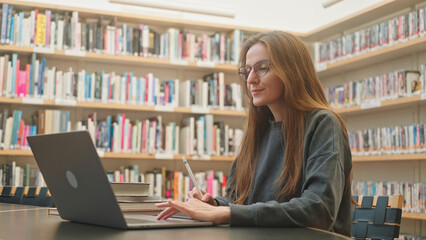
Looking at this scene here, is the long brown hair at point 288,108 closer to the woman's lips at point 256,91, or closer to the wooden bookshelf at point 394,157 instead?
the woman's lips at point 256,91

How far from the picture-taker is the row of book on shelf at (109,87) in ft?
13.7

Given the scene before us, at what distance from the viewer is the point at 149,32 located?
4566 millimetres

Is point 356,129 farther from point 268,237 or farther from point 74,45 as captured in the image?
point 268,237

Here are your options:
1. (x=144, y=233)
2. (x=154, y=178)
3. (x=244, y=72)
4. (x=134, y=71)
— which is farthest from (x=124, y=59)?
(x=144, y=233)

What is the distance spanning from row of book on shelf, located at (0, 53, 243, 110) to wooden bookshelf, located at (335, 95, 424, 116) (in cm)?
97

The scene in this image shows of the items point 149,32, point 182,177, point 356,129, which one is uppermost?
point 149,32

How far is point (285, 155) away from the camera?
1467 mm

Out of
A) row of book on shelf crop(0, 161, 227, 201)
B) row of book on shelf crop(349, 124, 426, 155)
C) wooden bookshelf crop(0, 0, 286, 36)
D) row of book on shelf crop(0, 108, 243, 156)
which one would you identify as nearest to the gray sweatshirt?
row of book on shelf crop(349, 124, 426, 155)

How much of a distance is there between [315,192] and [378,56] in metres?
3.23

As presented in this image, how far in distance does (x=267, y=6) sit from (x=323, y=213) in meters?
4.40

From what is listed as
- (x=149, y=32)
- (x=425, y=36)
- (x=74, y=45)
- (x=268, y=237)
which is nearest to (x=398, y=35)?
(x=425, y=36)

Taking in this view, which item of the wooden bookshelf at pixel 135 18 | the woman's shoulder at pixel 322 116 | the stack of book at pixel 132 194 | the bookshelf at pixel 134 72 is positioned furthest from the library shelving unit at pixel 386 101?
the stack of book at pixel 132 194

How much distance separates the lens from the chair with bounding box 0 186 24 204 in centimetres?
229

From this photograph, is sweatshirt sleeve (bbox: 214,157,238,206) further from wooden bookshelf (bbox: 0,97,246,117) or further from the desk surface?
wooden bookshelf (bbox: 0,97,246,117)
